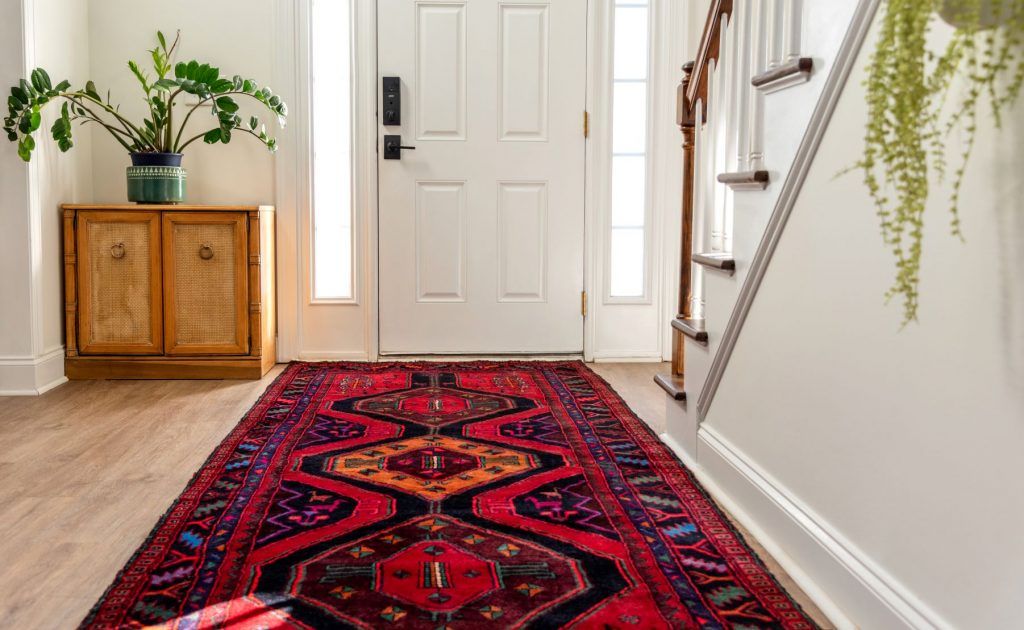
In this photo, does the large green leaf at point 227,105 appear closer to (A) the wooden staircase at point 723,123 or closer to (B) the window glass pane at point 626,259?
(B) the window glass pane at point 626,259

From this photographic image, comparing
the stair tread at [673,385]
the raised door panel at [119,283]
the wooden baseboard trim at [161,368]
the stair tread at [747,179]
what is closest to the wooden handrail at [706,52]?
the stair tread at [747,179]

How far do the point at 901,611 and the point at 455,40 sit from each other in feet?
11.3

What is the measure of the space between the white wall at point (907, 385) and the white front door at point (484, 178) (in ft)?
7.75

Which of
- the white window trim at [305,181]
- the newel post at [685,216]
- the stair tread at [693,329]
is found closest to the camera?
the stair tread at [693,329]

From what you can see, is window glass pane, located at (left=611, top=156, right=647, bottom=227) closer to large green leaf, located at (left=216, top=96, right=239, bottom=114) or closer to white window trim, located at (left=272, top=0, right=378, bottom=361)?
white window trim, located at (left=272, top=0, right=378, bottom=361)

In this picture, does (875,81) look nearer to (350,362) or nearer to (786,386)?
(786,386)

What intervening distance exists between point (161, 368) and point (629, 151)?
2289 mm

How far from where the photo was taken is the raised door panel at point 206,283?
12.9 feet

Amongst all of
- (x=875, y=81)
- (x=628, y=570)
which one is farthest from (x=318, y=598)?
(x=875, y=81)

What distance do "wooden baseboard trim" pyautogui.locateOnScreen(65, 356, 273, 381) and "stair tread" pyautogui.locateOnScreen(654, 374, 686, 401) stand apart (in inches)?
71.4

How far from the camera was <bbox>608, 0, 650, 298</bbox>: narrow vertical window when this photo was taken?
442 cm

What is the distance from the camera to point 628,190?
14.7 ft

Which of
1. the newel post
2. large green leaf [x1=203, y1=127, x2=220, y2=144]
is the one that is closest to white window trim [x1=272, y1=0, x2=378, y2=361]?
large green leaf [x1=203, y1=127, x2=220, y2=144]

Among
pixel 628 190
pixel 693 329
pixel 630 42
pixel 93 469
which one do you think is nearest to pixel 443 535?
pixel 693 329
